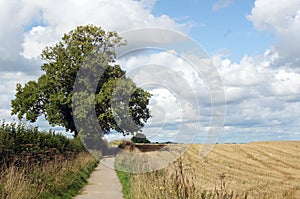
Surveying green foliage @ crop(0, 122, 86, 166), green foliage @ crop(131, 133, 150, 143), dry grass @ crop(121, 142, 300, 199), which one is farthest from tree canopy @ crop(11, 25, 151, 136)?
green foliage @ crop(0, 122, 86, 166)

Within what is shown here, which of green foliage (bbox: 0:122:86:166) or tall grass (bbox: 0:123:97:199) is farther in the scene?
green foliage (bbox: 0:122:86:166)

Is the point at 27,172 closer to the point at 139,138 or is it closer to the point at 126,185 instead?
the point at 126,185

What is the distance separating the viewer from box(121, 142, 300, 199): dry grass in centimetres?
885

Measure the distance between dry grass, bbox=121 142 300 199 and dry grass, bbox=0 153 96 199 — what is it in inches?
110

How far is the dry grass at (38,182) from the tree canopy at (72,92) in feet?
68.0

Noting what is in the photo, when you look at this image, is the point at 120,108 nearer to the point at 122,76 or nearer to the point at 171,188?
the point at 122,76

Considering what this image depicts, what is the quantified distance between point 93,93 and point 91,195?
26.6 meters

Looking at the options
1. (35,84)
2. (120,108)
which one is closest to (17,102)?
(35,84)

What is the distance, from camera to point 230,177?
61.1 ft

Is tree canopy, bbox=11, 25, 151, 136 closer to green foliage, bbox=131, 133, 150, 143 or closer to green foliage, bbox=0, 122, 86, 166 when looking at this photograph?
green foliage, bbox=131, 133, 150, 143

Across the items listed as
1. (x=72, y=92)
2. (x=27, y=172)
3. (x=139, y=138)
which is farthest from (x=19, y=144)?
(x=139, y=138)

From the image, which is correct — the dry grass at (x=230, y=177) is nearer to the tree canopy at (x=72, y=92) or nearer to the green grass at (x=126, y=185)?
the green grass at (x=126, y=185)

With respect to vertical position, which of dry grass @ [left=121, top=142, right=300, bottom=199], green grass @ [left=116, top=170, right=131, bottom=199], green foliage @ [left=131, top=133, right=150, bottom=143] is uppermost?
green foliage @ [left=131, top=133, right=150, bottom=143]

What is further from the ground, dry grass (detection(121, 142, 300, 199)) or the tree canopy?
the tree canopy
